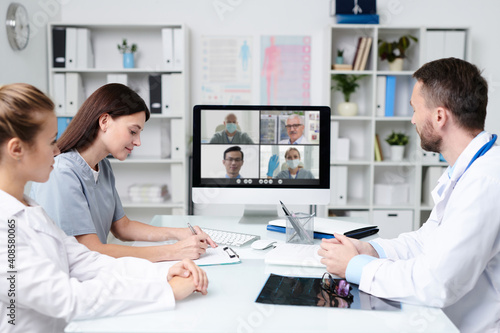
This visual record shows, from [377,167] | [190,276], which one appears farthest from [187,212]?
[190,276]

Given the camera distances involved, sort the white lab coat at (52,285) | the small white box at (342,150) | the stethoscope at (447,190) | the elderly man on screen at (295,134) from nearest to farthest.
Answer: the white lab coat at (52,285) < the stethoscope at (447,190) < the elderly man on screen at (295,134) < the small white box at (342,150)

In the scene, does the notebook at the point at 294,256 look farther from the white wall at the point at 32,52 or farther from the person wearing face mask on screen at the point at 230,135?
the white wall at the point at 32,52

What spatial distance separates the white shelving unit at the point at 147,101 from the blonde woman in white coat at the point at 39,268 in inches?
93.9

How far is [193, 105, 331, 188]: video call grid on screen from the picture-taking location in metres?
1.89

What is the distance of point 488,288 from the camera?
115cm

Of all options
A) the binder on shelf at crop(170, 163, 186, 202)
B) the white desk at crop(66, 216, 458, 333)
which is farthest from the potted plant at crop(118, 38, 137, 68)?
the white desk at crop(66, 216, 458, 333)

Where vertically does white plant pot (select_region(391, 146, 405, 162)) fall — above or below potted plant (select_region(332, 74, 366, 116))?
below

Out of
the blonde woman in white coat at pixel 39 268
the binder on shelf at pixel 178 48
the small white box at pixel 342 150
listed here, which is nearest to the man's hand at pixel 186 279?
the blonde woman in white coat at pixel 39 268

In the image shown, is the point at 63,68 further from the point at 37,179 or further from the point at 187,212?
the point at 37,179

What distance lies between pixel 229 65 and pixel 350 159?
1268 mm

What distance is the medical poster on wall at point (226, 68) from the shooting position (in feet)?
11.9

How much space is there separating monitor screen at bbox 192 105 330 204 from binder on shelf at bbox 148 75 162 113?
1.64 m

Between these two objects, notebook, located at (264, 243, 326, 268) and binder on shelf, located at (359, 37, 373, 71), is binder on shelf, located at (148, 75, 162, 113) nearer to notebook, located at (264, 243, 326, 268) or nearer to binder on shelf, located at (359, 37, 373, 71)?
binder on shelf, located at (359, 37, 373, 71)

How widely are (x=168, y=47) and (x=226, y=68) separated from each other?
51 centimetres
